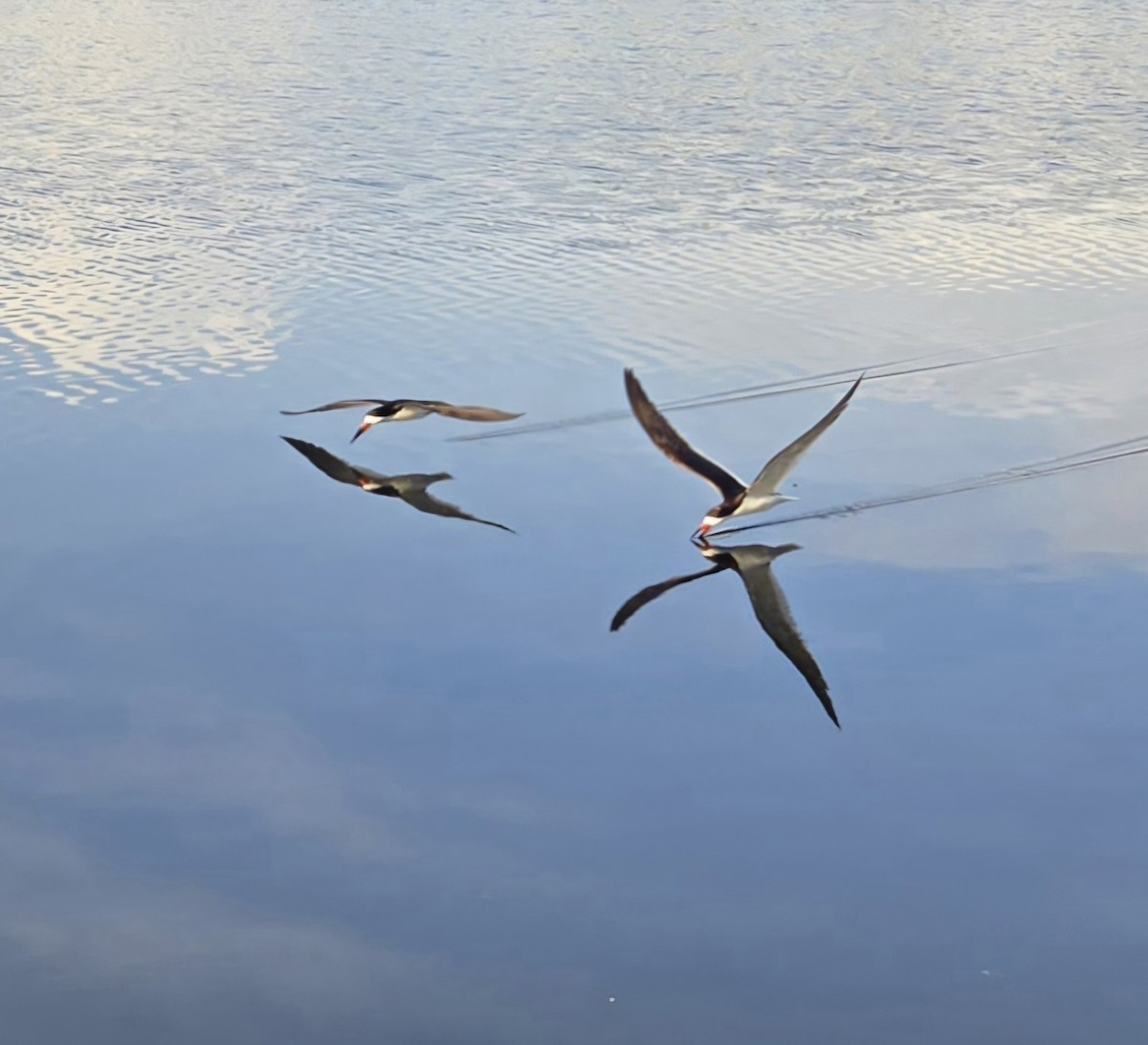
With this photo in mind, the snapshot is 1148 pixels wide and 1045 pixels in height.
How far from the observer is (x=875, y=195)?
488 inches

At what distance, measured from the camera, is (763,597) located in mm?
6621

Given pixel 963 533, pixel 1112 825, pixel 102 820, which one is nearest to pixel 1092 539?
pixel 963 533

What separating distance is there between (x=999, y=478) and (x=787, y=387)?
1.37m

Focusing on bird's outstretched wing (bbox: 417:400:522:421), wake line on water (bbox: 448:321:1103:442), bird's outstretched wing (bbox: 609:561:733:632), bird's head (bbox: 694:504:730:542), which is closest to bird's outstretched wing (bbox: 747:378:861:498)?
bird's head (bbox: 694:504:730:542)

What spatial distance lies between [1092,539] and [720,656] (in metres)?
1.82

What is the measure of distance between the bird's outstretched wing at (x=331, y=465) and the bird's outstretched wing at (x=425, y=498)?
0.12 meters

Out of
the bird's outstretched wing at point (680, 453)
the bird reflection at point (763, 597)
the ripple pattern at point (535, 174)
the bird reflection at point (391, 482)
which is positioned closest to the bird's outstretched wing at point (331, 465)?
the bird reflection at point (391, 482)

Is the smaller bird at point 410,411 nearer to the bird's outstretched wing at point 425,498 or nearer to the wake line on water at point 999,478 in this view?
the bird's outstretched wing at point 425,498

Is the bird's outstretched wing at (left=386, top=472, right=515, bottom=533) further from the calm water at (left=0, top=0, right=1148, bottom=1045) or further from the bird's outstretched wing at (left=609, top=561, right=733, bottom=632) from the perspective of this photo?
the bird's outstretched wing at (left=609, top=561, right=733, bottom=632)

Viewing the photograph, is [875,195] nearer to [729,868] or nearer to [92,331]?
[92,331]

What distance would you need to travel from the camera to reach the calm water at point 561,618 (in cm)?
462

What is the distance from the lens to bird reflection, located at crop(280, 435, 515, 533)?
290 inches

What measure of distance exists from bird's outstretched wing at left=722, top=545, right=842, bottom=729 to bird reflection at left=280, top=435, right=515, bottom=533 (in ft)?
3.46

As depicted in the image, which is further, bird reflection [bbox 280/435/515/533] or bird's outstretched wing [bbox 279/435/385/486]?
bird's outstretched wing [bbox 279/435/385/486]
